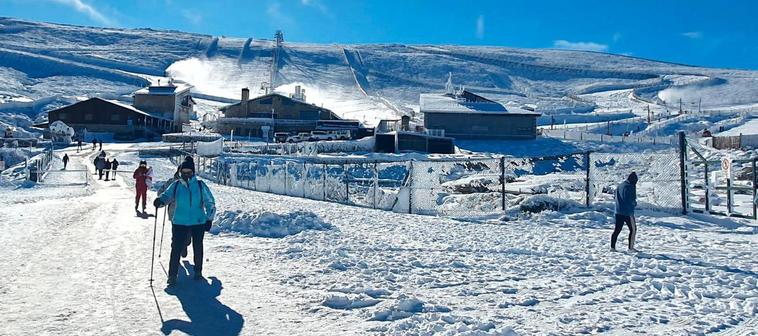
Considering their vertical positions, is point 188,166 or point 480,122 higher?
point 480,122

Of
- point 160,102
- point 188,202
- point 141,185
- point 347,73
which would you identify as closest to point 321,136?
point 160,102

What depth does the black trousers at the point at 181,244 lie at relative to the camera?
25.5ft

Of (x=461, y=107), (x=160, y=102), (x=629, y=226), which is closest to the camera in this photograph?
(x=629, y=226)

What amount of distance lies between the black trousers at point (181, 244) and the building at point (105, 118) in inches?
2505

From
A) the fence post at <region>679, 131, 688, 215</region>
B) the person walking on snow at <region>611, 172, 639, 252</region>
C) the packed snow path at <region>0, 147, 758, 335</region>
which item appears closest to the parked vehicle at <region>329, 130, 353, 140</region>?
the fence post at <region>679, 131, 688, 215</region>

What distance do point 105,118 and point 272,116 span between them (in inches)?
630

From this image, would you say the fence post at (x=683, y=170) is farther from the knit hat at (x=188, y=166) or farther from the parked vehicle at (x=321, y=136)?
the parked vehicle at (x=321, y=136)

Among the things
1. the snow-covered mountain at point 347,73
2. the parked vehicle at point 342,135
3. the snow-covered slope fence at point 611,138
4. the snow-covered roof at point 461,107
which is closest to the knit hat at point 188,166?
→ the parked vehicle at point 342,135

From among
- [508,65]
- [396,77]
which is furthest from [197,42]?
[508,65]

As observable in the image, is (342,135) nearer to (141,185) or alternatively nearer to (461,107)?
(461,107)

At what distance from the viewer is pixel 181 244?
7910 millimetres

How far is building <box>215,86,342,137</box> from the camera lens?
72.4m

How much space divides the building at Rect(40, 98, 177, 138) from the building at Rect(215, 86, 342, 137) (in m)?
7.69

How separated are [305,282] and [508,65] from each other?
158m
